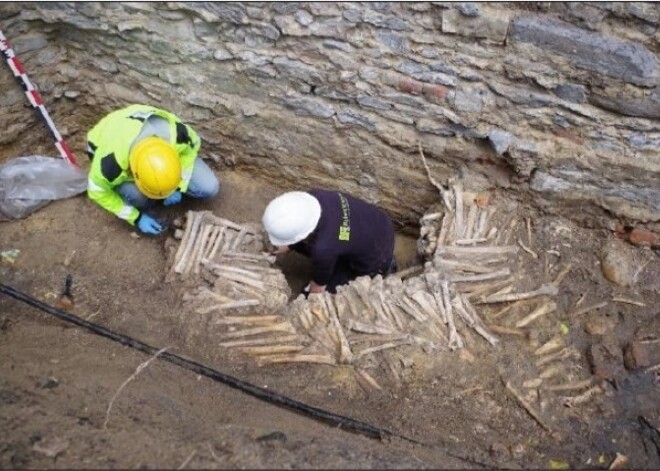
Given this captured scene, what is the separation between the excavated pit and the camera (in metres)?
4.01

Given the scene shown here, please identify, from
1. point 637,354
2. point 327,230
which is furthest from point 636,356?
point 327,230

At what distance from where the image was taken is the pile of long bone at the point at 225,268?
5.00 meters

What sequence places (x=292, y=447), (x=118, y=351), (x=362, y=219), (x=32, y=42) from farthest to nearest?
(x=32, y=42)
(x=362, y=219)
(x=118, y=351)
(x=292, y=447)

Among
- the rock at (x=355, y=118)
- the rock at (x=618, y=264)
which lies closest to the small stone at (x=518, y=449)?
the rock at (x=618, y=264)

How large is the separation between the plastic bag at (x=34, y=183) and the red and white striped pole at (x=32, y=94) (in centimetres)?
17

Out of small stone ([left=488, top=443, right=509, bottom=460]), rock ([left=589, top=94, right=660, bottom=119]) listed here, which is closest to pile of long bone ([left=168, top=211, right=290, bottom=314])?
small stone ([left=488, top=443, right=509, bottom=460])

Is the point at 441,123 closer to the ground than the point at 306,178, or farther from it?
farther from it

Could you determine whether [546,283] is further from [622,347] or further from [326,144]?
[326,144]

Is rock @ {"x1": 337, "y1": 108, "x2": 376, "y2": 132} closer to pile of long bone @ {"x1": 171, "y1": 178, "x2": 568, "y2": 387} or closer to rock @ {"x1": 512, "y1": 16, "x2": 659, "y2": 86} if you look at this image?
pile of long bone @ {"x1": 171, "y1": 178, "x2": 568, "y2": 387}

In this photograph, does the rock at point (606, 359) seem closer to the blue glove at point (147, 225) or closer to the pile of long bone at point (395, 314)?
the pile of long bone at point (395, 314)

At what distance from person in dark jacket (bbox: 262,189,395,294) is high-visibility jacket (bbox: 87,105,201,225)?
1085 millimetres

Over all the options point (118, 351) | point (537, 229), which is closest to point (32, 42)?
point (118, 351)

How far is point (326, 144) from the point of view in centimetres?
578

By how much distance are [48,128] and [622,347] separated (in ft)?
18.6
